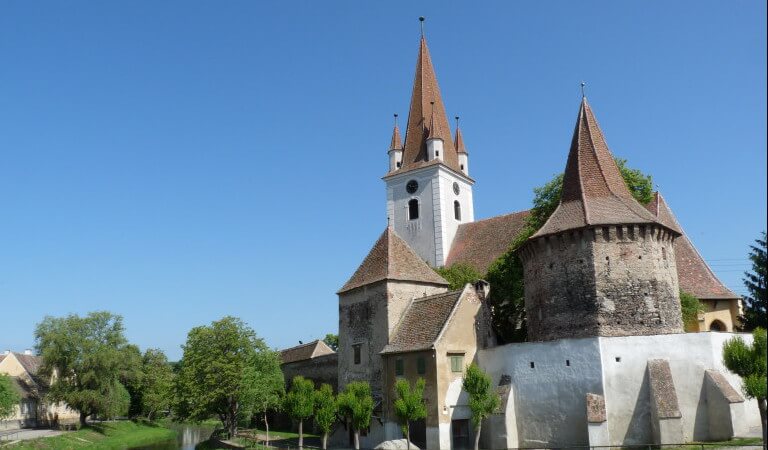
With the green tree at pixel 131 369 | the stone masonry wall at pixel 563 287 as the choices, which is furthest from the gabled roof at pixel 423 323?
the green tree at pixel 131 369

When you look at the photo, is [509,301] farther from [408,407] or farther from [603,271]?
[408,407]

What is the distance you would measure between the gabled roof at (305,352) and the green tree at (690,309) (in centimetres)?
2416

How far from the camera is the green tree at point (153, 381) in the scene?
6719cm

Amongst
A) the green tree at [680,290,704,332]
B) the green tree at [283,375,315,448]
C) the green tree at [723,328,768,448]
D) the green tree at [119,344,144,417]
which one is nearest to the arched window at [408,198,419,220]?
the green tree at [119,344,144,417]

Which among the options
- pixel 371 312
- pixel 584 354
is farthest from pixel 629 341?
pixel 371 312

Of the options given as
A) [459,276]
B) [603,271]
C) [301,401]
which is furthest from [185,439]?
[603,271]

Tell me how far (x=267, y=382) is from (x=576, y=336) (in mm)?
22030

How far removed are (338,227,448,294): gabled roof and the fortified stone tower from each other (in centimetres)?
708

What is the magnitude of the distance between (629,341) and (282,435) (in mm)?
24996

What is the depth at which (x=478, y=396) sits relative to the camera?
3011 cm

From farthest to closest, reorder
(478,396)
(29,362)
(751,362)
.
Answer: (29,362), (478,396), (751,362)

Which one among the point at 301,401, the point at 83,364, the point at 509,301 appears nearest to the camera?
the point at 301,401

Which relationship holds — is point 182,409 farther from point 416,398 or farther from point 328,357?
point 416,398

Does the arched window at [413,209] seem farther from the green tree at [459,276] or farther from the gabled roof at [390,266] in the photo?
the gabled roof at [390,266]
